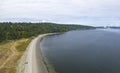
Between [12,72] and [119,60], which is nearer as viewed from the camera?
[12,72]

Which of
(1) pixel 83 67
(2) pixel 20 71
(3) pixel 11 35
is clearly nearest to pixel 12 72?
(2) pixel 20 71

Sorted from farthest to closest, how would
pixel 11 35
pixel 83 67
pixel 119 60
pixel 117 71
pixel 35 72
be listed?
pixel 11 35
pixel 119 60
pixel 83 67
pixel 117 71
pixel 35 72

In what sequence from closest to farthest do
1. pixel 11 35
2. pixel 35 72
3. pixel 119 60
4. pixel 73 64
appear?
pixel 35 72 < pixel 73 64 < pixel 119 60 < pixel 11 35

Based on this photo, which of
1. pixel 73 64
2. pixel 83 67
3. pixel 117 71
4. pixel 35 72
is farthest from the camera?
pixel 73 64

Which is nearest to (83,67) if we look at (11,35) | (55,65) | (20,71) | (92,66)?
(92,66)

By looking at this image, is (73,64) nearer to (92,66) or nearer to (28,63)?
(92,66)

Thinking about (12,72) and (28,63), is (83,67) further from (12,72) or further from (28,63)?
(12,72)

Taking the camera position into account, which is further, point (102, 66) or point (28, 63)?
point (102, 66)

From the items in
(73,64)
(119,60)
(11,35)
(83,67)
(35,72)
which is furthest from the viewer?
(11,35)
